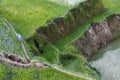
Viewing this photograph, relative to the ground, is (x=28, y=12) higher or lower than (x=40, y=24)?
higher

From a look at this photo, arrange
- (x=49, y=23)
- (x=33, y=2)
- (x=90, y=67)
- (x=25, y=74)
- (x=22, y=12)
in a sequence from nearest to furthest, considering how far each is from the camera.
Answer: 1. (x=25, y=74)
2. (x=90, y=67)
3. (x=49, y=23)
4. (x=22, y=12)
5. (x=33, y=2)

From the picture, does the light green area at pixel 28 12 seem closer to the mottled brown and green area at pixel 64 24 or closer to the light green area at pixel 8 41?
the mottled brown and green area at pixel 64 24

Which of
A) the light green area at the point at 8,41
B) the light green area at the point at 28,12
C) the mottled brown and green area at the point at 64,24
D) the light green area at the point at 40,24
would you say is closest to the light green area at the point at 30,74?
the light green area at the point at 40,24

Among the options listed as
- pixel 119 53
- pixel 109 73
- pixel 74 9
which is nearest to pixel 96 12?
pixel 74 9

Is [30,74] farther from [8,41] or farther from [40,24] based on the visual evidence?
[40,24]

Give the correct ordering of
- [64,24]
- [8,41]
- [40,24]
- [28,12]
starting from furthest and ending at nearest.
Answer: [28,12] → [64,24] → [40,24] → [8,41]

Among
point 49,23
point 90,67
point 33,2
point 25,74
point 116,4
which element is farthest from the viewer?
point 116,4

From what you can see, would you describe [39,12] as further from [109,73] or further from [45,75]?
[45,75]

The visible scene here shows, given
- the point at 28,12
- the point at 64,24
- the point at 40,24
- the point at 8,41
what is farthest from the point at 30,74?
the point at 28,12

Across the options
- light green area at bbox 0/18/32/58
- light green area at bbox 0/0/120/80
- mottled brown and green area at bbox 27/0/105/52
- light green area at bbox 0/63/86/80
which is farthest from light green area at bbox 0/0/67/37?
light green area at bbox 0/63/86/80
